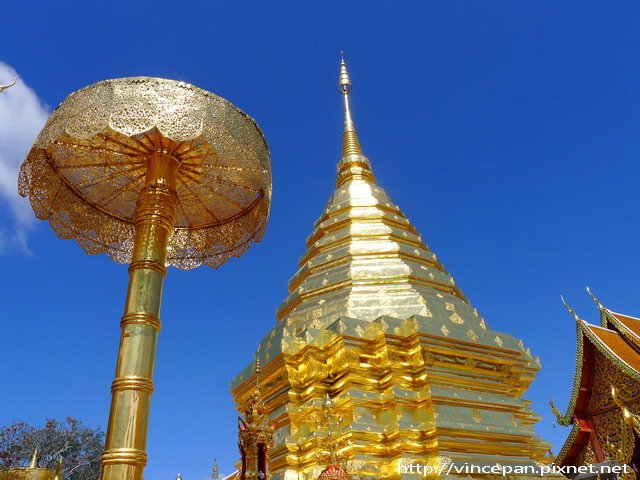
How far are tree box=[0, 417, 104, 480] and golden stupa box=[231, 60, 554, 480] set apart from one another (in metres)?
9.95

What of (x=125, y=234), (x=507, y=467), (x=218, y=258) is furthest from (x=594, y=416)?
(x=125, y=234)

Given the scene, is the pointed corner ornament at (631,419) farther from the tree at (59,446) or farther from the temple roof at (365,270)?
the tree at (59,446)

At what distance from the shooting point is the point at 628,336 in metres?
10.7

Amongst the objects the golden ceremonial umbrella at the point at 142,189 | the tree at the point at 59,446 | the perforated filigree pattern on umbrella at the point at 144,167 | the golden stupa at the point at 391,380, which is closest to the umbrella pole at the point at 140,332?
the golden ceremonial umbrella at the point at 142,189

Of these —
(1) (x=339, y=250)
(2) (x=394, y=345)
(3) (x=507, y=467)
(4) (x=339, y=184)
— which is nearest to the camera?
(3) (x=507, y=467)

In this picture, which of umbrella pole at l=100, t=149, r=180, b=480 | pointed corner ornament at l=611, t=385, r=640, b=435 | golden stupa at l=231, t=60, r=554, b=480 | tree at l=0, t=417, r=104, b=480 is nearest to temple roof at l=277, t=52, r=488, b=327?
golden stupa at l=231, t=60, r=554, b=480

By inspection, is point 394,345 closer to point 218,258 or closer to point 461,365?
point 461,365

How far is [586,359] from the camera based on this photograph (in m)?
10.8

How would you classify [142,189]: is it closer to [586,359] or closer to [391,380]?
[391,380]

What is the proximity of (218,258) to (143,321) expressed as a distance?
7.55 ft

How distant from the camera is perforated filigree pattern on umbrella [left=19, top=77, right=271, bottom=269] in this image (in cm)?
395

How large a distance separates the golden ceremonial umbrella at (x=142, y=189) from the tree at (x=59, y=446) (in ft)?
39.5

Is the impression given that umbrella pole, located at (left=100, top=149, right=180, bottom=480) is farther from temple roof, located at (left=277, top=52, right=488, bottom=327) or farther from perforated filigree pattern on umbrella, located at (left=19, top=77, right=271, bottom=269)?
temple roof, located at (left=277, top=52, right=488, bottom=327)

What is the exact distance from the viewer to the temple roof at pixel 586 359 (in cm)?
1035
